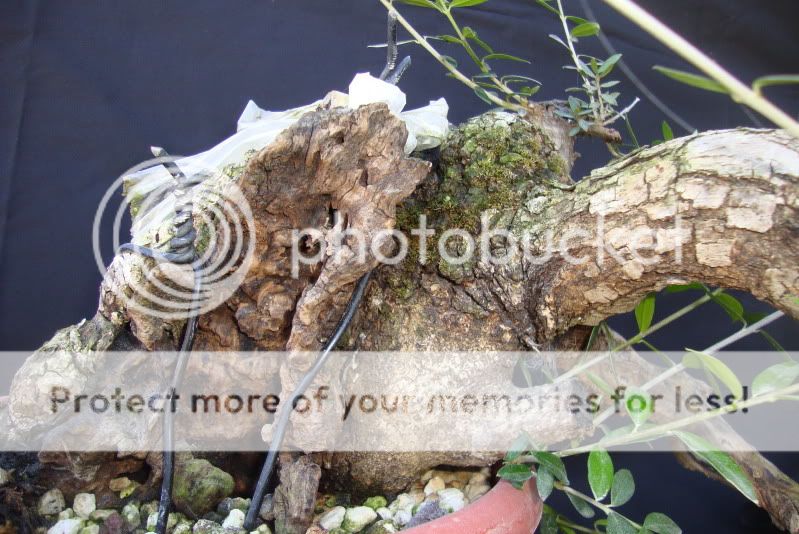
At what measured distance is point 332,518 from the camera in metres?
0.84

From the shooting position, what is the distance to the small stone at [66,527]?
32.3 inches

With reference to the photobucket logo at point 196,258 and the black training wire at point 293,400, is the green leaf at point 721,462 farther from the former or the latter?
the photobucket logo at point 196,258

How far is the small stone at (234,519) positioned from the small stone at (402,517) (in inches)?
7.6

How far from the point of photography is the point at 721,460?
2.33 feet

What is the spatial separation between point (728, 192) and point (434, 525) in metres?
0.46

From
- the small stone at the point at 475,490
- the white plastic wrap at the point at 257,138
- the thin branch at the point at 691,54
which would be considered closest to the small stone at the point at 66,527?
the white plastic wrap at the point at 257,138

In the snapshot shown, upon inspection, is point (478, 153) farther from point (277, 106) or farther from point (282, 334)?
point (277, 106)

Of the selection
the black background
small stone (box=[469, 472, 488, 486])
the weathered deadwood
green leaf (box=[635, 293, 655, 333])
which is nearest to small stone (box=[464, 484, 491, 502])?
small stone (box=[469, 472, 488, 486])

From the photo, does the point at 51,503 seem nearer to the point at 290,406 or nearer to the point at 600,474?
the point at 290,406

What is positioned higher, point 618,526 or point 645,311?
point 645,311

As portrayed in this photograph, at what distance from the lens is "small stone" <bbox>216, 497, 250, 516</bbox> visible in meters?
0.85

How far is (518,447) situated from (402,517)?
0.18 metres

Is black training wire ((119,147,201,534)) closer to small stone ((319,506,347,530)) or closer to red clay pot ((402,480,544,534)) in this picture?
small stone ((319,506,347,530))

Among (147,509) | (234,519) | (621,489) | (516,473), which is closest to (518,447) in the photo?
(516,473)
